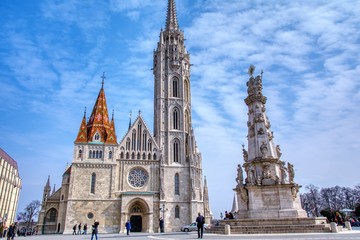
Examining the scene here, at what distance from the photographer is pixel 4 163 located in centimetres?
5772

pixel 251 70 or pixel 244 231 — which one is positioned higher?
pixel 251 70

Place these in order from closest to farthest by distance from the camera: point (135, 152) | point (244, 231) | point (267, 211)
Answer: point (244, 231) < point (267, 211) < point (135, 152)

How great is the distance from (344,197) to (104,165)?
4600cm

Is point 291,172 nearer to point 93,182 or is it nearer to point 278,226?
point 278,226

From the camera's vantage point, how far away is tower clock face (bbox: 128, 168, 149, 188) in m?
37.7

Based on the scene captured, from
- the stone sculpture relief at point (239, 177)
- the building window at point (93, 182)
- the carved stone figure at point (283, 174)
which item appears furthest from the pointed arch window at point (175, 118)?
the carved stone figure at point (283, 174)

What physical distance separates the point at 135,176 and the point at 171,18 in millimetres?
29402

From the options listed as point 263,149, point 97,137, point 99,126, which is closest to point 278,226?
point 263,149

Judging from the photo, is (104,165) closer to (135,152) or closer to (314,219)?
(135,152)

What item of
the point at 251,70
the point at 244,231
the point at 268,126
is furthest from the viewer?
the point at 251,70

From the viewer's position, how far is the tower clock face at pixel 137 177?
37.7 m

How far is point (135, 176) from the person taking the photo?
38.0 metres

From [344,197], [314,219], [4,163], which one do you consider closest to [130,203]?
[314,219]

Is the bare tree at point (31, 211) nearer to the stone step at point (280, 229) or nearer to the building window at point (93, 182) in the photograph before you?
the building window at point (93, 182)
